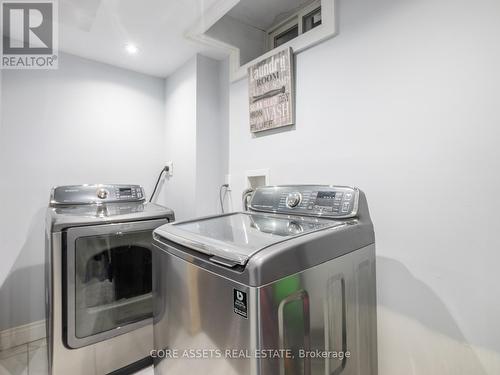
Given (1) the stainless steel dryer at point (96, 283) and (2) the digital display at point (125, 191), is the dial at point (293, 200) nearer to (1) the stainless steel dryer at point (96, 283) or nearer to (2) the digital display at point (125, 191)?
(1) the stainless steel dryer at point (96, 283)

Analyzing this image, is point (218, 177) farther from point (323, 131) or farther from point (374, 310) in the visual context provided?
point (374, 310)

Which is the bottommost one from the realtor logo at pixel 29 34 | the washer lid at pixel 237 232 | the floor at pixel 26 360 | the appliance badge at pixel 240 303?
the floor at pixel 26 360

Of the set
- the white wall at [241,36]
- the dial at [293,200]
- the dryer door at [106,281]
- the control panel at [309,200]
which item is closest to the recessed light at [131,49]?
the white wall at [241,36]

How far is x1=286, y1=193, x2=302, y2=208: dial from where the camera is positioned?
1196mm

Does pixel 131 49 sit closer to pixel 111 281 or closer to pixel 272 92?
pixel 272 92

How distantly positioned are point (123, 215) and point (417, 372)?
1.63m

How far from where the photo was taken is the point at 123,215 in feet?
5.10

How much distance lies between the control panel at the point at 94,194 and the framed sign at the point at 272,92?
1088 millimetres

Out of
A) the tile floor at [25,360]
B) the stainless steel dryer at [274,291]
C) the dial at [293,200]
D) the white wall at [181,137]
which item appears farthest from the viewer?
the white wall at [181,137]

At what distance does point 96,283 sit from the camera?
4.96ft

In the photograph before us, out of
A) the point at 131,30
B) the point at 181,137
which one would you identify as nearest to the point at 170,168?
the point at 181,137

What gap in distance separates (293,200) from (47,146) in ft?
6.42

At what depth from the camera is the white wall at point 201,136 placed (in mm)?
2078

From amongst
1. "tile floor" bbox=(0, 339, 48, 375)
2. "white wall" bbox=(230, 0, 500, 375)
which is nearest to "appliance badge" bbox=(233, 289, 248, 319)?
"white wall" bbox=(230, 0, 500, 375)
